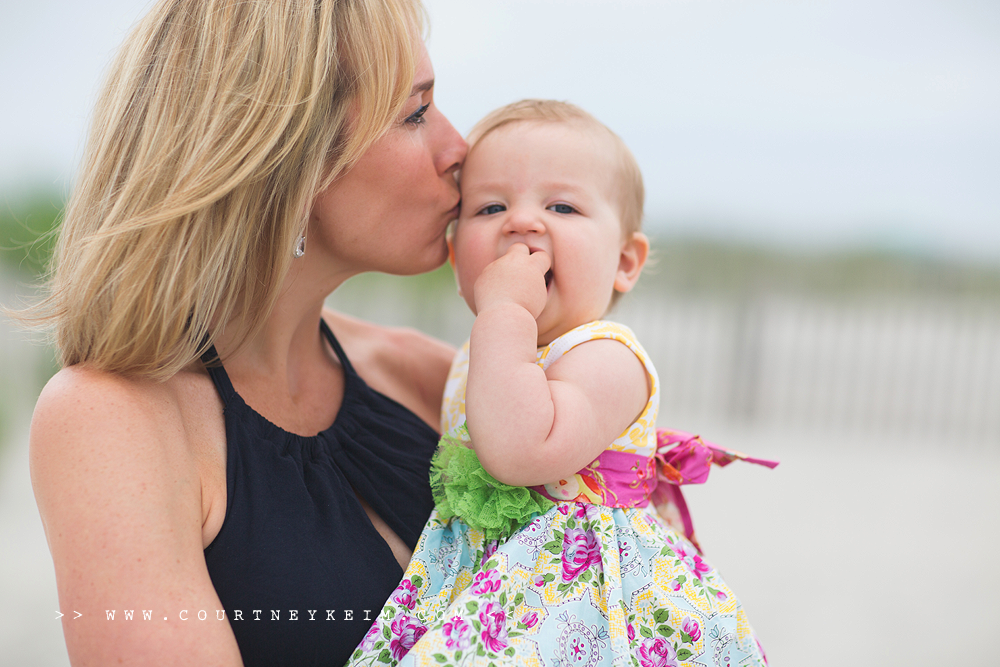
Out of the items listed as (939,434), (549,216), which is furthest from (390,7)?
(939,434)

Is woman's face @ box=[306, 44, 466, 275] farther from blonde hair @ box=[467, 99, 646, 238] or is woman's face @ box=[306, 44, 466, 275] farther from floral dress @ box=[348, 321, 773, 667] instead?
floral dress @ box=[348, 321, 773, 667]

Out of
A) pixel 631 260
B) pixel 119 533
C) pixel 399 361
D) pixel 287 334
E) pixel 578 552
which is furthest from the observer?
pixel 399 361

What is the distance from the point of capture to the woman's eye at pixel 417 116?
1270mm

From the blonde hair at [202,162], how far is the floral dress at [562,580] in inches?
17.7

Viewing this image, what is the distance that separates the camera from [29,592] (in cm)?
323

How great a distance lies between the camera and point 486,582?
1.04m

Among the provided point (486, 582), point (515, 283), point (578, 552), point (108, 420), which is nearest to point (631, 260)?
point (515, 283)

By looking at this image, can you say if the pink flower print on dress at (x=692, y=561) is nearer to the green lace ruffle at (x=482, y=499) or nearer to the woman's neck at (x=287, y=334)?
the green lace ruffle at (x=482, y=499)

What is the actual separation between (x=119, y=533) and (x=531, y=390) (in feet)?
1.79

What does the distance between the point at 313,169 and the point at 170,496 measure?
52cm

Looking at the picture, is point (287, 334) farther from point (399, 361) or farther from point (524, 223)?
point (524, 223)

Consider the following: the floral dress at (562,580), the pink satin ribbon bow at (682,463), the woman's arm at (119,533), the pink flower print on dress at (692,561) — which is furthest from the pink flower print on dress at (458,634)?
the pink satin ribbon bow at (682,463)

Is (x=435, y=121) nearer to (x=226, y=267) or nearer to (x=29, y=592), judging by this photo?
(x=226, y=267)

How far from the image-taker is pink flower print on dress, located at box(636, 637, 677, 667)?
1.09 meters
